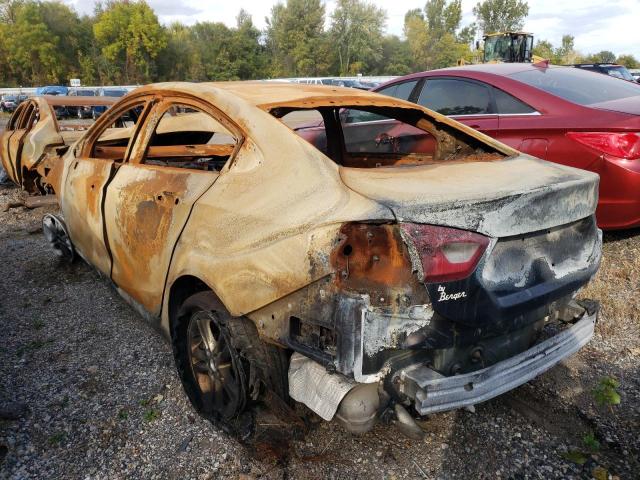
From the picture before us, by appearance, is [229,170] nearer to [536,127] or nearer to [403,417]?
[403,417]

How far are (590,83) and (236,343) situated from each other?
4237mm

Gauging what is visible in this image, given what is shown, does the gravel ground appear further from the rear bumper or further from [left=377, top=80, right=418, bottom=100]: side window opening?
[left=377, top=80, right=418, bottom=100]: side window opening

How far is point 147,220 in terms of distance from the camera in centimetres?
259

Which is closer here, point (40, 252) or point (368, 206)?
point (368, 206)

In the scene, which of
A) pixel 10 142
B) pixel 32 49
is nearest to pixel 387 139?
pixel 10 142

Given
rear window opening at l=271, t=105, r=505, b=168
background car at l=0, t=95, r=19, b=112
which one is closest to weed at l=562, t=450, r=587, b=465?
rear window opening at l=271, t=105, r=505, b=168

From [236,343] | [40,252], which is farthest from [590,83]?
[40,252]

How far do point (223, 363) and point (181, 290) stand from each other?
1.40 ft

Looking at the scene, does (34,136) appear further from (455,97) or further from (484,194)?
(484,194)

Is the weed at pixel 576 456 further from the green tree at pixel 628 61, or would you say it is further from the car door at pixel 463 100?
the green tree at pixel 628 61

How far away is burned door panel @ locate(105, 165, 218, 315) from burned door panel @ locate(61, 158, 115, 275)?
0.55 feet

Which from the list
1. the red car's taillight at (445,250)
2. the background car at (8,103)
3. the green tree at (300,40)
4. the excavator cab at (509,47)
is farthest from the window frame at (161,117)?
the green tree at (300,40)

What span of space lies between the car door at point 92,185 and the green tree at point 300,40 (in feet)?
203

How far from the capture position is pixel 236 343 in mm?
2082
